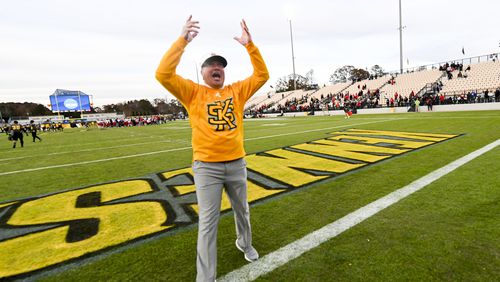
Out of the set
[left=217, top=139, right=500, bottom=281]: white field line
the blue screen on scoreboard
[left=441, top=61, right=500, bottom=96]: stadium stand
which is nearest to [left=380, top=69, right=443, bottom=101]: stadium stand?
[left=441, top=61, right=500, bottom=96]: stadium stand

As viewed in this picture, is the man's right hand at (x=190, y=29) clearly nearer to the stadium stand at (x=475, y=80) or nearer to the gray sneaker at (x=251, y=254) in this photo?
the gray sneaker at (x=251, y=254)

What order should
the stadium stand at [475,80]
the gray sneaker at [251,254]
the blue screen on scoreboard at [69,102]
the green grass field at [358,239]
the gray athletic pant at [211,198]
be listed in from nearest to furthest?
1. the gray athletic pant at [211,198]
2. the green grass field at [358,239]
3. the gray sneaker at [251,254]
4. the stadium stand at [475,80]
5. the blue screen on scoreboard at [69,102]

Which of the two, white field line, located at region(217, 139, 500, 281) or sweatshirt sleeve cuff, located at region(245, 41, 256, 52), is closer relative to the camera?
white field line, located at region(217, 139, 500, 281)

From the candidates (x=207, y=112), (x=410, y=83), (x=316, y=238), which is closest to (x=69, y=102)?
(x=410, y=83)

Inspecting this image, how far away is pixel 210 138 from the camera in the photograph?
243 cm

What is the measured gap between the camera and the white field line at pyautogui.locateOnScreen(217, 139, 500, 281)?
2.49 meters

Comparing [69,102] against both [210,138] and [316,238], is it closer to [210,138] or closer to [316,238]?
[210,138]

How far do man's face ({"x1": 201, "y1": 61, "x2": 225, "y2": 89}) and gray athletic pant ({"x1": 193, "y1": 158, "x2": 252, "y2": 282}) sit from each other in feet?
2.39

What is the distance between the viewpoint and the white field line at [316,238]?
98.0 inches

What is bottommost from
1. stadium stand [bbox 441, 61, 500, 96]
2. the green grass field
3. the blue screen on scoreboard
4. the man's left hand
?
the green grass field

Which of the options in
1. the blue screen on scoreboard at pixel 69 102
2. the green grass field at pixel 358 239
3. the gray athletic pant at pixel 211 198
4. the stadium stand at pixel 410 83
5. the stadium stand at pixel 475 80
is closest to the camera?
the gray athletic pant at pixel 211 198

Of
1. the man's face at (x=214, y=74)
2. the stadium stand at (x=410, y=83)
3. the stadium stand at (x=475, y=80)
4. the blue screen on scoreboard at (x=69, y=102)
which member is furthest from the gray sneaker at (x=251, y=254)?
the blue screen on scoreboard at (x=69, y=102)

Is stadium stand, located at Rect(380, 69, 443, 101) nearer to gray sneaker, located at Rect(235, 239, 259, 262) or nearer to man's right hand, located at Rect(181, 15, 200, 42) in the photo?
gray sneaker, located at Rect(235, 239, 259, 262)

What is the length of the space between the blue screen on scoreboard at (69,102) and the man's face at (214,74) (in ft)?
224
